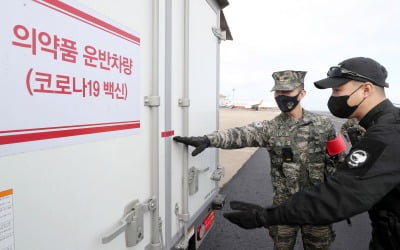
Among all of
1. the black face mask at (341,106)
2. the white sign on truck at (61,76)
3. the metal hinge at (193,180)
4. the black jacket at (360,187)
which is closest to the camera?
the white sign on truck at (61,76)

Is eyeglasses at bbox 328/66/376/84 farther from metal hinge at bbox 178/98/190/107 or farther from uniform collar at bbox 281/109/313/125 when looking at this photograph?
metal hinge at bbox 178/98/190/107

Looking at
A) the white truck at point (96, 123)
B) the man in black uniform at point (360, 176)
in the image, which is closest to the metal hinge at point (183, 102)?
the white truck at point (96, 123)

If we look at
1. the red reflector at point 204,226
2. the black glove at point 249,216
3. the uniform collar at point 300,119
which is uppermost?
the uniform collar at point 300,119

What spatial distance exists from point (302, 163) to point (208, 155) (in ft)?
2.97

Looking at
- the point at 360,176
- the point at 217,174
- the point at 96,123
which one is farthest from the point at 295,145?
the point at 96,123

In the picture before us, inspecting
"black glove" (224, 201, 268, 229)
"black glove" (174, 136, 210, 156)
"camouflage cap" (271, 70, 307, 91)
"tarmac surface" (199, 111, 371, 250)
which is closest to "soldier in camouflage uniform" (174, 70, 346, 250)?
"camouflage cap" (271, 70, 307, 91)

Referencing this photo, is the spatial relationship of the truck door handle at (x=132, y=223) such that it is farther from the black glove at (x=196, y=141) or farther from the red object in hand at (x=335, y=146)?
the red object in hand at (x=335, y=146)

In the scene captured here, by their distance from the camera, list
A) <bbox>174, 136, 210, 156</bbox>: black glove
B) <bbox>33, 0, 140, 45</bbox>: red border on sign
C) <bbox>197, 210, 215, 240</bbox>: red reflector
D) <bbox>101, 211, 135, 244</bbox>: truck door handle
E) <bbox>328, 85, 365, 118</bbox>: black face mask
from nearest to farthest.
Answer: <bbox>33, 0, 140, 45</bbox>: red border on sign → <bbox>101, 211, 135, 244</bbox>: truck door handle → <bbox>328, 85, 365, 118</bbox>: black face mask → <bbox>174, 136, 210, 156</bbox>: black glove → <bbox>197, 210, 215, 240</bbox>: red reflector

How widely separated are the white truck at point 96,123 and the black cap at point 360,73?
3.41 feet

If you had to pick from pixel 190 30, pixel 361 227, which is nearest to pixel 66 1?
pixel 190 30

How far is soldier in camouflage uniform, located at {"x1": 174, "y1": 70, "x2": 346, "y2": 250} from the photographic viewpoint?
106 inches

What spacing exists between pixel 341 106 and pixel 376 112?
0.22m

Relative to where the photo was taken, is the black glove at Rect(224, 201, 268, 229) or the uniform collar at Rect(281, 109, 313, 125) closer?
the black glove at Rect(224, 201, 268, 229)

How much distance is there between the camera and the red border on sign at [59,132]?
918 millimetres
